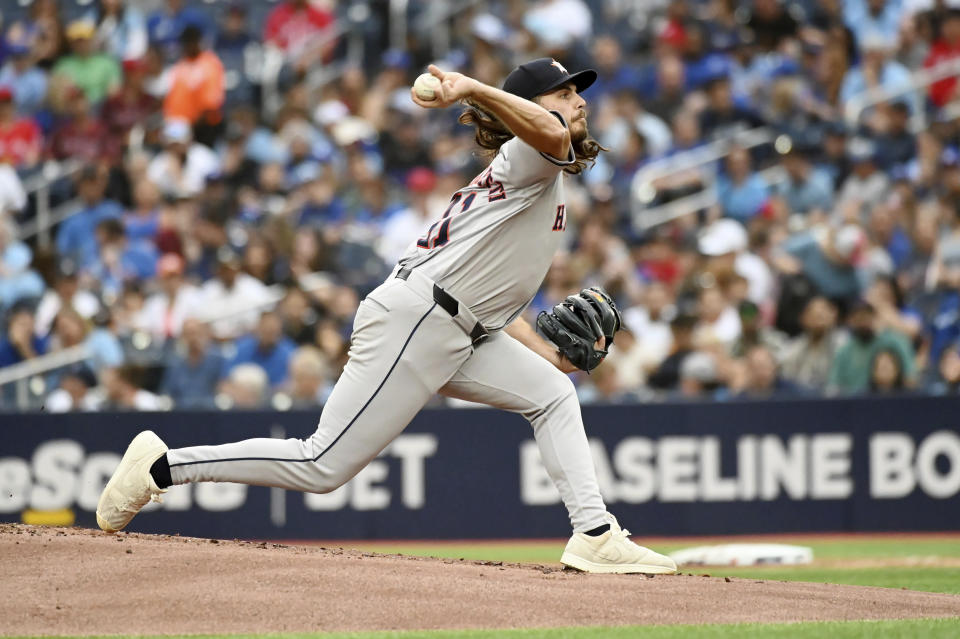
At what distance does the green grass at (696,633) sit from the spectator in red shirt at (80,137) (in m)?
10.2

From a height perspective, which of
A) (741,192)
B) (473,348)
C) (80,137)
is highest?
(80,137)

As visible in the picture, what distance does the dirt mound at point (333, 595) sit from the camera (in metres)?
4.96

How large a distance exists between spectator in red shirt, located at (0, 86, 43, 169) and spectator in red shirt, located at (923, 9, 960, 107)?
8.80m

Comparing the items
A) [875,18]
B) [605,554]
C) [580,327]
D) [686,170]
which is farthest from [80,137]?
[605,554]

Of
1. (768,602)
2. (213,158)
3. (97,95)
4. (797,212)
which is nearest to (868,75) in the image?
(797,212)

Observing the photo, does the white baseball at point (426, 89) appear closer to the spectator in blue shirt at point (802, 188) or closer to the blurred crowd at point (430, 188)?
the blurred crowd at point (430, 188)

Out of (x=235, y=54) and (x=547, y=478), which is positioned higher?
(x=235, y=54)

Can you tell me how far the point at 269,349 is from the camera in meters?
11.5

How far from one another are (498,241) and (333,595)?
1415mm

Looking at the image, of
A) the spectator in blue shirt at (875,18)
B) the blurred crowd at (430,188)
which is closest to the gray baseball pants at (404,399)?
the blurred crowd at (430,188)

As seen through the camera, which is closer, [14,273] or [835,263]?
[835,263]

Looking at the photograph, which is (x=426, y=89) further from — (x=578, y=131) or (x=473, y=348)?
(x=473, y=348)

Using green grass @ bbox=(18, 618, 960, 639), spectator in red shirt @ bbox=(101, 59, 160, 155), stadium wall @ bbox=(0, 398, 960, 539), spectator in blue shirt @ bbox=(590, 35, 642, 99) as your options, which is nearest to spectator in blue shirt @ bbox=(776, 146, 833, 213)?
spectator in blue shirt @ bbox=(590, 35, 642, 99)

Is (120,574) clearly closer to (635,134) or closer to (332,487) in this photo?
(332,487)
